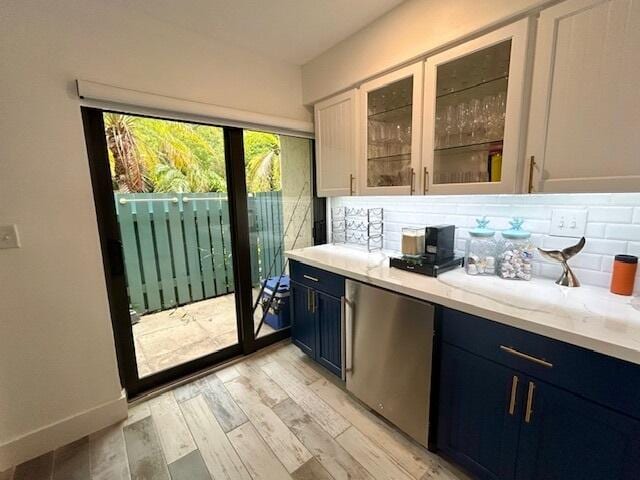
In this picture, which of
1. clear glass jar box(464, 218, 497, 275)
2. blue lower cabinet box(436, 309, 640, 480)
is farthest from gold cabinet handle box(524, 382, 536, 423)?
clear glass jar box(464, 218, 497, 275)

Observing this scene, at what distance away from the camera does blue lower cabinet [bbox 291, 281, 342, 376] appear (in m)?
1.97

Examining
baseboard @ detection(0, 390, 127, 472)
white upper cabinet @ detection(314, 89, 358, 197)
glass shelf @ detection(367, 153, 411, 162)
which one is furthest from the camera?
white upper cabinet @ detection(314, 89, 358, 197)

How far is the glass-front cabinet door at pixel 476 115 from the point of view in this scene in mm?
1299

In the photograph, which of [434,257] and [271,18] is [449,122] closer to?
[434,257]

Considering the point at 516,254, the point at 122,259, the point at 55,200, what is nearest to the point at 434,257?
the point at 516,254

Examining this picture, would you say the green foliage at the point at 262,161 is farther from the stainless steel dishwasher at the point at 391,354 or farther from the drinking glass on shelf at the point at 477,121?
the drinking glass on shelf at the point at 477,121

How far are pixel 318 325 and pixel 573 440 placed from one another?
4.76ft

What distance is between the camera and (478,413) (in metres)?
1.25

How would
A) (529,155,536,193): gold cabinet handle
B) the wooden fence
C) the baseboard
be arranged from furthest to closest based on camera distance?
1. the wooden fence
2. the baseboard
3. (529,155,536,193): gold cabinet handle

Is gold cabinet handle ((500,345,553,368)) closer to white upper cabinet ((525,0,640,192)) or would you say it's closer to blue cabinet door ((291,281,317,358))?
white upper cabinet ((525,0,640,192))

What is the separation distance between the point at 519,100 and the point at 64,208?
236 cm

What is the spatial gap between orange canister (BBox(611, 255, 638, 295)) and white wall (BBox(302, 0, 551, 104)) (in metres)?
1.15

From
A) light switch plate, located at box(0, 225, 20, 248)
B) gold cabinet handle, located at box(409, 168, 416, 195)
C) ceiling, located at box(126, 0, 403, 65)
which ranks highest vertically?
ceiling, located at box(126, 0, 403, 65)

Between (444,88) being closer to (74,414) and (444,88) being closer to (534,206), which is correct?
(534,206)
